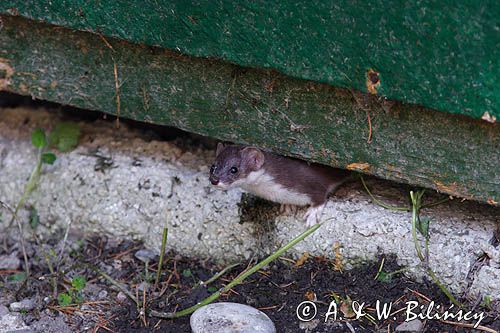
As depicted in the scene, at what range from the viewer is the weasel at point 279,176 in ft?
Answer: 13.0

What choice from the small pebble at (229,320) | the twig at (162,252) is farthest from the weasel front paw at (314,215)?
the twig at (162,252)

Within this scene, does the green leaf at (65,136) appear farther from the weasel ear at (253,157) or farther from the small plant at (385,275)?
the small plant at (385,275)

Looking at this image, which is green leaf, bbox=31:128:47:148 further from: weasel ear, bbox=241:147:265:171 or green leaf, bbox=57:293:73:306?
weasel ear, bbox=241:147:265:171

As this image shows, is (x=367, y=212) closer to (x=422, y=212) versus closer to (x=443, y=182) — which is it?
(x=422, y=212)

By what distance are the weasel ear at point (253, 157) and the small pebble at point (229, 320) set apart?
2.51ft

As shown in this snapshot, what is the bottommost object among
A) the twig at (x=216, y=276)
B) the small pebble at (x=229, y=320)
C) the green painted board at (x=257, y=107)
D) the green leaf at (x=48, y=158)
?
the small pebble at (x=229, y=320)

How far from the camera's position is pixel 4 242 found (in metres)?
4.46

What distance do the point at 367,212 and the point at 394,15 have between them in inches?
49.3

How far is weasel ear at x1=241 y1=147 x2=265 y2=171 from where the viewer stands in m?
3.95

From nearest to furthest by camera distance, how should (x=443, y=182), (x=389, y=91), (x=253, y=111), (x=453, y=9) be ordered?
1. (x=453, y=9)
2. (x=389, y=91)
3. (x=443, y=182)
4. (x=253, y=111)

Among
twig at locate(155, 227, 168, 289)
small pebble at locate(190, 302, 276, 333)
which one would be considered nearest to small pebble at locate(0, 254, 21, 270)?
twig at locate(155, 227, 168, 289)

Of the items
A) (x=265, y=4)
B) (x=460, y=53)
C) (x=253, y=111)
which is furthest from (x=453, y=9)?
(x=253, y=111)

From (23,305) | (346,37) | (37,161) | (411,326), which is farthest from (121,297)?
(346,37)

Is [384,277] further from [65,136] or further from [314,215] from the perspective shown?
[65,136]
